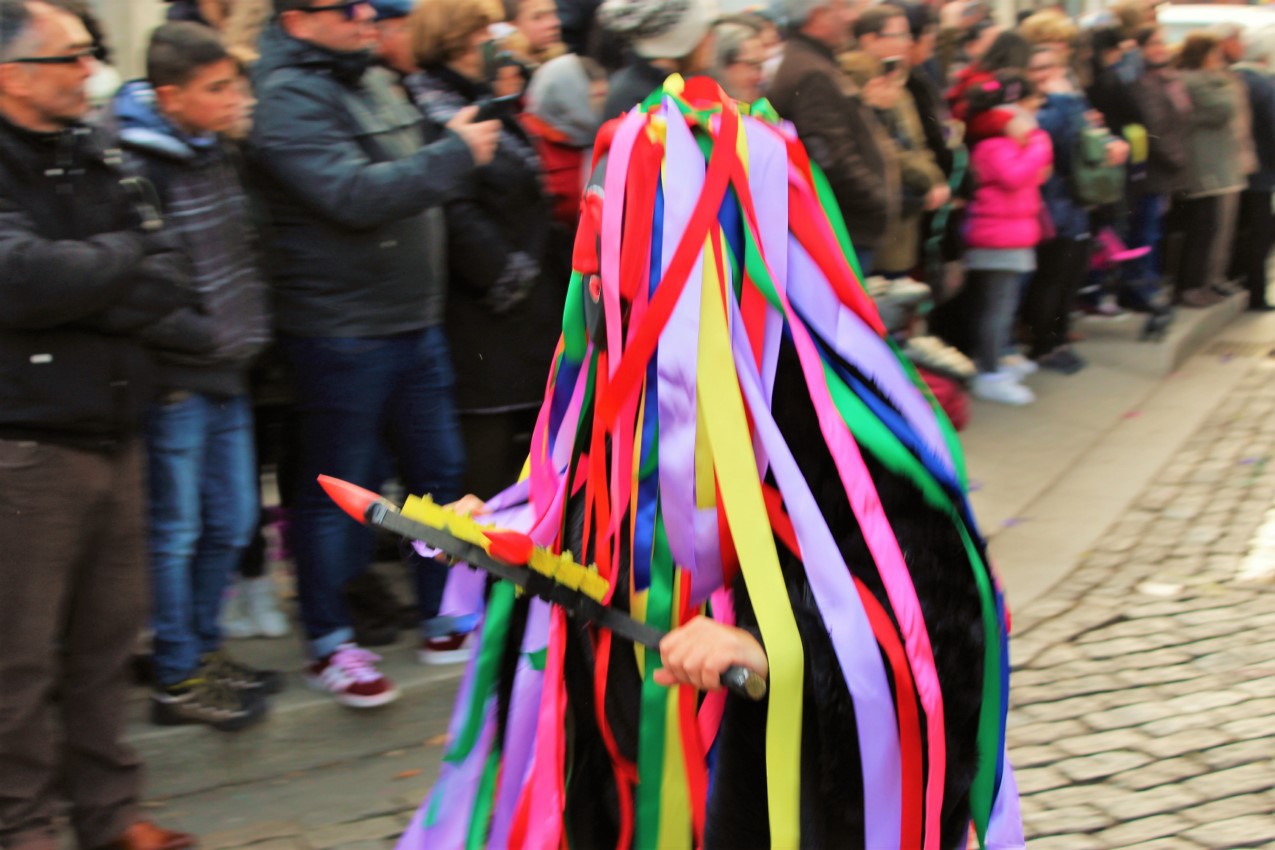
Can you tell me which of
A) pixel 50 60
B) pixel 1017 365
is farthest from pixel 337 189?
pixel 1017 365

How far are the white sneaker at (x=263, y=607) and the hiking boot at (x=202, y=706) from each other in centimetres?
63

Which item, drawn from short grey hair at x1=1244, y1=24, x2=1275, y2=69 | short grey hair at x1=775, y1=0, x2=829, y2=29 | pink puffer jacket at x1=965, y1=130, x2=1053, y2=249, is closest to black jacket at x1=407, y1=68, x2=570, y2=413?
short grey hair at x1=775, y1=0, x2=829, y2=29

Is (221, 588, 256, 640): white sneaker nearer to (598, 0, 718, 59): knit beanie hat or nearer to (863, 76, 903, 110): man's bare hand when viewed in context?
(598, 0, 718, 59): knit beanie hat

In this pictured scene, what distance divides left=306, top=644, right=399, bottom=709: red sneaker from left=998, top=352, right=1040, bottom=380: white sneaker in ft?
14.7

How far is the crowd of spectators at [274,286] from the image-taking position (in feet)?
10.4

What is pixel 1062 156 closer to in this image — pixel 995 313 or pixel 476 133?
pixel 995 313

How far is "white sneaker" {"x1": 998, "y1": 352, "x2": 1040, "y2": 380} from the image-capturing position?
7.91 m

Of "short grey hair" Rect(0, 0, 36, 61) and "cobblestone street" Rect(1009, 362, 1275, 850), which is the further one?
"cobblestone street" Rect(1009, 362, 1275, 850)

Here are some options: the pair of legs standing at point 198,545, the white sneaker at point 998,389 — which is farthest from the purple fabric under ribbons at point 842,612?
the white sneaker at point 998,389

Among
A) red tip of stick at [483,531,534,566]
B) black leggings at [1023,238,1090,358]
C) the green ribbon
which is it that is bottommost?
black leggings at [1023,238,1090,358]

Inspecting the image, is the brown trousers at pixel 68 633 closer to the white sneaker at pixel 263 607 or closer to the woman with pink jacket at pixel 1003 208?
the white sneaker at pixel 263 607

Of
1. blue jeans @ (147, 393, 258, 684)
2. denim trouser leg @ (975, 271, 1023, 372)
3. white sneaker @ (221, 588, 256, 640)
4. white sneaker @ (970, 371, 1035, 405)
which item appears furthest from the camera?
white sneaker @ (970, 371, 1035, 405)

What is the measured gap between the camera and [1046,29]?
7.87 meters

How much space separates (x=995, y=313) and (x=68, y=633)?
516 centimetres
